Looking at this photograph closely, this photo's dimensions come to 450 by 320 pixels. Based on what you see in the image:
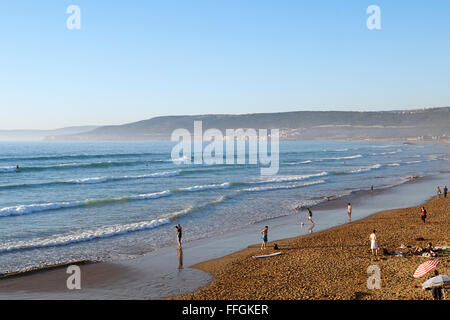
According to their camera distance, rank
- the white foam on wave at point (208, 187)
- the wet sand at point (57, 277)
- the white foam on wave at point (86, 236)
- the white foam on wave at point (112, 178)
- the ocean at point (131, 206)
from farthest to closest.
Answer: the white foam on wave at point (112, 178), the white foam on wave at point (208, 187), the ocean at point (131, 206), the white foam on wave at point (86, 236), the wet sand at point (57, 277)

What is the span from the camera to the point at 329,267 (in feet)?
45.3

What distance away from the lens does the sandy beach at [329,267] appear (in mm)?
11273

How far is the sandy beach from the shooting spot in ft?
37.0

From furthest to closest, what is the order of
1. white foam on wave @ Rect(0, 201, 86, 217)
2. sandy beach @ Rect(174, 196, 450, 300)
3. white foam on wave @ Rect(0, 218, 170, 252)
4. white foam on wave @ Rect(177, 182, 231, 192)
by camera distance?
1. white foam on wave @ Rect(177, 182, 231, 192)
2. white foam on wave @ Rect(0, 201, 86, 217)
3. white foam on wave @ Rect(0, 218, 170, 252)
4. sandy beach @ Rect(174, 196, 450, 300)

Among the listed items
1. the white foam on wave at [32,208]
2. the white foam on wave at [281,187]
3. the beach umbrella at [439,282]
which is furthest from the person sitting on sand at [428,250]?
the white foam on wave at [32,208]

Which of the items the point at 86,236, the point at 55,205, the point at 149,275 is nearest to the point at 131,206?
the point at 55,205

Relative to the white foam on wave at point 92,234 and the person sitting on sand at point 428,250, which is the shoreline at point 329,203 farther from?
the person sitting on sand at point 428,250

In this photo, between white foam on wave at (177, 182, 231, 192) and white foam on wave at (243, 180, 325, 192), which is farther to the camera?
white foam on wave at (243, 180, 325, 192)

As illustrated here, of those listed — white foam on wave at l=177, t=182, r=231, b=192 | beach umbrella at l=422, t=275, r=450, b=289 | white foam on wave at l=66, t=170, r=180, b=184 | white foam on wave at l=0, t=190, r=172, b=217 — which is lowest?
white foam on wave at l=177, t=182, r=231, b=192

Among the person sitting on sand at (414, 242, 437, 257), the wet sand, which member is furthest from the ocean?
the person sitting on sand at (414, 242, 437, 257)

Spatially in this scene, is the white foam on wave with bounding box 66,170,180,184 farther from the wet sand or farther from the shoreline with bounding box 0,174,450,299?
the wet sand

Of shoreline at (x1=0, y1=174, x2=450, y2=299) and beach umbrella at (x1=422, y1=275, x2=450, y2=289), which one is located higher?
beach umbrella at (x1=422, y1=275, x2=450, y2=289)

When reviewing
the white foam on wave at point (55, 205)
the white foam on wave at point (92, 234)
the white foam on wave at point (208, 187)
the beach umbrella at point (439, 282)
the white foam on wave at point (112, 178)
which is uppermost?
the beach umbrella at point (439, 282)

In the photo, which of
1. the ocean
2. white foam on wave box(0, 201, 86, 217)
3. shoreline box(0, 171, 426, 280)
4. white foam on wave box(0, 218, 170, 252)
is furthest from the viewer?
white foam on wave box(0, 201, 86, 217)
